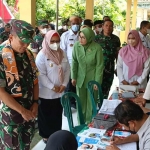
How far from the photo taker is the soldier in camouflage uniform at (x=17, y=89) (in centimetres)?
175

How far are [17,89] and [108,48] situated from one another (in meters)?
2.25

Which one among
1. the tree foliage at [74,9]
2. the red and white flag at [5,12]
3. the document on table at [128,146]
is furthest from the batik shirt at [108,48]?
the tree foliage at [74,9]

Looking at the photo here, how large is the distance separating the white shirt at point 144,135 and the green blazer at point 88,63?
1.65 meters

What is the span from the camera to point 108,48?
378 centimetres

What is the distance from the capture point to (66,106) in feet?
7.75

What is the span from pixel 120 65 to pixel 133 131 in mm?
1675

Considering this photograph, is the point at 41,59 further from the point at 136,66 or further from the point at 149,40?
the point at 149,40

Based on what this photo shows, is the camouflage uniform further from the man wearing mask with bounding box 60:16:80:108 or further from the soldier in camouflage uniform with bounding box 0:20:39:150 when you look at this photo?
the soldier in camouflage uniform with bounding box 0:20:39:150

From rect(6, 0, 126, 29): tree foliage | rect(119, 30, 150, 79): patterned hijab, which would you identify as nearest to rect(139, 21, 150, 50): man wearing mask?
rect(119, 30, 150, 79): patterned hijab

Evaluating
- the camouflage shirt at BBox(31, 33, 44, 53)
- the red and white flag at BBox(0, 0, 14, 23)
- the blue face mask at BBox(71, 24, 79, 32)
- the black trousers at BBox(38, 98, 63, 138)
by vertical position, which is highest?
the red and white flag at BBox(0, 0, 14, 23)

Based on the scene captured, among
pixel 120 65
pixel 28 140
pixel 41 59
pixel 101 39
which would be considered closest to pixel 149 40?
pixel 101 39

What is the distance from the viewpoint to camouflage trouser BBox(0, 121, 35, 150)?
184 cm

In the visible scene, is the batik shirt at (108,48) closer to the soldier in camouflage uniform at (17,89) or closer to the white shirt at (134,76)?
the white shirt at (134,76)

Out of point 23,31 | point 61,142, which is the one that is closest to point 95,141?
point 61,142
